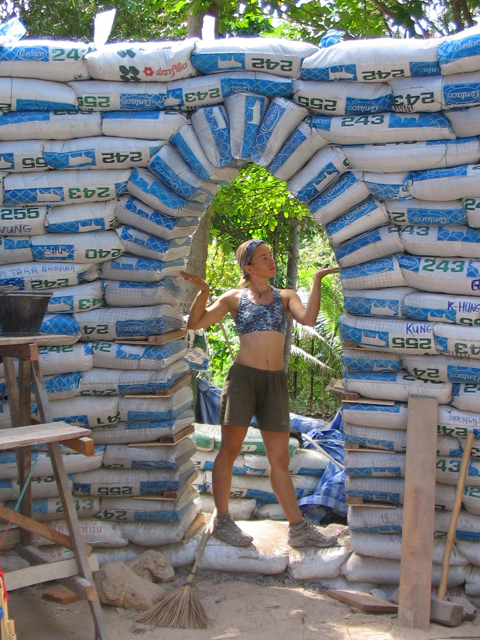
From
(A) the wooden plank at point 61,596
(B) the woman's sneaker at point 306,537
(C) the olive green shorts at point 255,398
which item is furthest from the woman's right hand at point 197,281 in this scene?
(A) the wooden plank at point 61,596

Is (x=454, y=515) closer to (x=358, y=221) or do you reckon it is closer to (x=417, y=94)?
(x=358, y=221)

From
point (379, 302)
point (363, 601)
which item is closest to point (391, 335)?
point (379, 302)

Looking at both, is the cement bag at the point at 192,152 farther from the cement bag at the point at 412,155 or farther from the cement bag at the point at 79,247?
the cement bag at the point at 412,155

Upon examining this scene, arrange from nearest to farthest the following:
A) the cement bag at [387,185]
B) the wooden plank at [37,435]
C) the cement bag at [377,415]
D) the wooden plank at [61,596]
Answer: the wooden plank at [37,435] < the wooden plank at [61,596] < the cement bag at [387,185] < the cement bag at [377,415]

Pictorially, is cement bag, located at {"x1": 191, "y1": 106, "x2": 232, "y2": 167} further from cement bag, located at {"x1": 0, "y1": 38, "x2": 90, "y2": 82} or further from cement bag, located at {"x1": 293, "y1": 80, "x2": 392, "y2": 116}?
cement bag, located at {"x1": 0, "y1": 38, "x2": 90, "y2": 82}

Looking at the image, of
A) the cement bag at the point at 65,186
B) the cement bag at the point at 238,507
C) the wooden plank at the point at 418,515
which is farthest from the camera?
the cement bag at the point at 238,507

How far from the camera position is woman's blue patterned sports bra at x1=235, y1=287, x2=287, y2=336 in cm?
412

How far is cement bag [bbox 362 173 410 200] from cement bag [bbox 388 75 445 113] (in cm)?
34

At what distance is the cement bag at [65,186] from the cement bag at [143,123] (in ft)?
0.76

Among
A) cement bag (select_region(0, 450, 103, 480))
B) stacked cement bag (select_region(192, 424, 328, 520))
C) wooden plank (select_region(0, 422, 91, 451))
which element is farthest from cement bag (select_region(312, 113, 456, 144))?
stacked cement bag (select_region(192, 424, 328, 520))

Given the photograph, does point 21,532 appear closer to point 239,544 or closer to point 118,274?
point 239,544

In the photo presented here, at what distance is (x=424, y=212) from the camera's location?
3637mm

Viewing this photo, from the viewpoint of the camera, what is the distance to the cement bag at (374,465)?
150 inches

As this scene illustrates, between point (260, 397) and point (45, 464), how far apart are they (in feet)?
4.36
